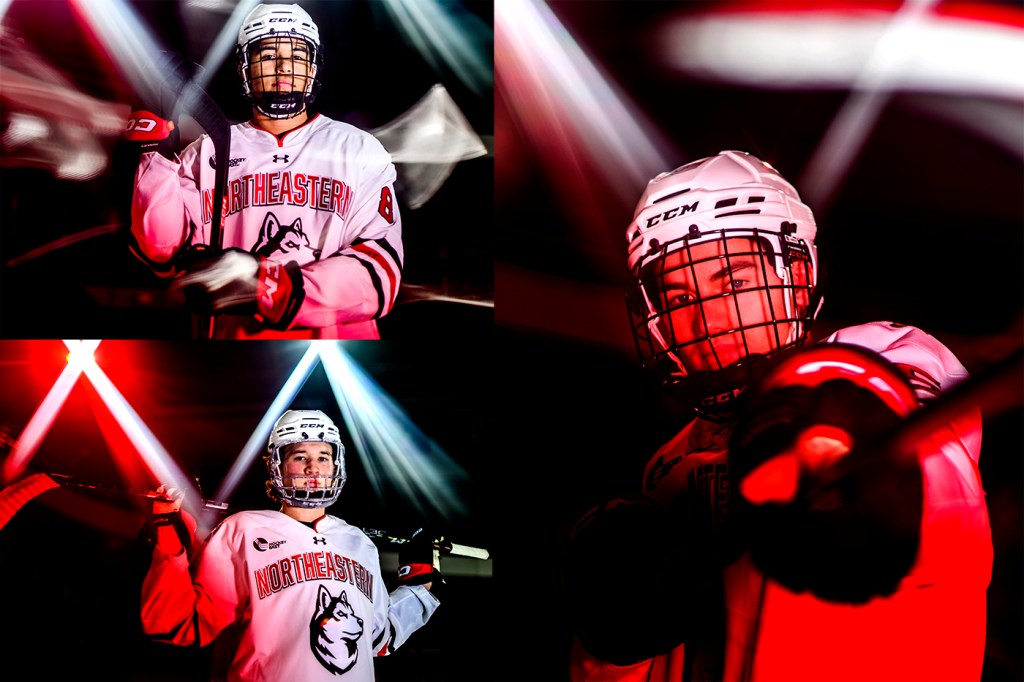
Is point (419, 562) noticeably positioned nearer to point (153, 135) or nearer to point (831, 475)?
point (831, 475)

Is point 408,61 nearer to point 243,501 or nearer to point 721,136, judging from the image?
point 721,136

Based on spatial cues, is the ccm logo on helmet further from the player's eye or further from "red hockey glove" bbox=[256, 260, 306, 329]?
"red hockey glove" bbox=[256, 260, 306, 329]

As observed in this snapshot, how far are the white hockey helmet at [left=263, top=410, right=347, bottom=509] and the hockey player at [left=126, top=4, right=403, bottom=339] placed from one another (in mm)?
198

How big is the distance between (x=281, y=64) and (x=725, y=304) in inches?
46.0

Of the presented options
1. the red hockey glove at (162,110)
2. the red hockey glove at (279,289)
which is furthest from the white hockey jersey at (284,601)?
the red hockey glove at (162,110)

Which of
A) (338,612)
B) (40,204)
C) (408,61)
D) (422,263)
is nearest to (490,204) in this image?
(422,263)

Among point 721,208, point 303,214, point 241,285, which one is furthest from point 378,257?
point 721,208

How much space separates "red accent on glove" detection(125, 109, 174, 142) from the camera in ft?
6.17

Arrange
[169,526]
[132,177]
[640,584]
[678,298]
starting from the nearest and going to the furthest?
[640,584] < [678,298] < [169,526] < [132,177]

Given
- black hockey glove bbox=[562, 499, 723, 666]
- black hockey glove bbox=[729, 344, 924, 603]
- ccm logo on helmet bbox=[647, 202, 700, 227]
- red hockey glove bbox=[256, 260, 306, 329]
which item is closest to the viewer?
black hockey glove bbox=[729, 344, 924, 603]

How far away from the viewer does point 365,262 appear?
1.84 metres

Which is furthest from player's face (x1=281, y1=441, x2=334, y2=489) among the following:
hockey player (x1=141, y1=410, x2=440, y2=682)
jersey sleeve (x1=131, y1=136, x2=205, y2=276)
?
jersey sleeve (x1=131, y1=136, x2=205, y2=276)

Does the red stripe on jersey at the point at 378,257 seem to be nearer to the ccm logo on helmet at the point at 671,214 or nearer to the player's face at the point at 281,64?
the player's face at the point at 281,64

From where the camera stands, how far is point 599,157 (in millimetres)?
1727
